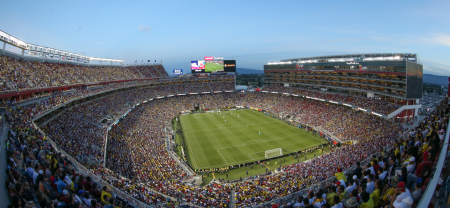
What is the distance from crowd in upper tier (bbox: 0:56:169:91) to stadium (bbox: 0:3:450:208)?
0.84 ft

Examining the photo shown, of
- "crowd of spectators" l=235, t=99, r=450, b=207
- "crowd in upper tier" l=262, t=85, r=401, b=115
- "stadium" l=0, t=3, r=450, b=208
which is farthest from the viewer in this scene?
"crowd in upper tier" l=262, t=85, r=401, b=115

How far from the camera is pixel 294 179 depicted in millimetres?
19672

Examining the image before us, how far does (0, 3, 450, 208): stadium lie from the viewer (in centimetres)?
740

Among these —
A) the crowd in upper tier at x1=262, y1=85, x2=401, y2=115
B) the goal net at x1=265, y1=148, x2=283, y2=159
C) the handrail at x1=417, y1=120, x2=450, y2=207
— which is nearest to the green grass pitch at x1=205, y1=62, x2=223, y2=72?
the crowd in upper tier at x1=262, y1=85, x2=401, y2=115

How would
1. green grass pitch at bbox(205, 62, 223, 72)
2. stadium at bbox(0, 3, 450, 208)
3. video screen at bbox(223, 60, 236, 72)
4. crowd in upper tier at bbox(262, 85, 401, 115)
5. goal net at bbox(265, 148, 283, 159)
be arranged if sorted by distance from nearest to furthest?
stadium at bbox(0, 3, 450, 208), goal net at bbox(265, 148, 283, 159), crowd in upper tier at bbox(262, 85, 401, 115), green grass pitch at bbox(205, 62, 223, 72), video screen at bbox(223, 60, 236, 72)

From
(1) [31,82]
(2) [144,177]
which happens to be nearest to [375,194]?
(2) [144,177]

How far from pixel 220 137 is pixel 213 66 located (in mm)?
35050

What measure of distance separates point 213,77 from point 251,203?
6402 cm

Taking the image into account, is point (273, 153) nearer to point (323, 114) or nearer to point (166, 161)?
point (166, 161)

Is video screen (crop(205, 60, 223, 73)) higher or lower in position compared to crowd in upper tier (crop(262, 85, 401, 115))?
higher

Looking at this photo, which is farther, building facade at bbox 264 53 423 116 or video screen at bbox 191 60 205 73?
video screen at bbox 191 60 205 73

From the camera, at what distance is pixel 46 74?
34.9m

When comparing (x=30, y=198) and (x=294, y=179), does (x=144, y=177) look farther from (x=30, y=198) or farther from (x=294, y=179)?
(x=30, y=198)

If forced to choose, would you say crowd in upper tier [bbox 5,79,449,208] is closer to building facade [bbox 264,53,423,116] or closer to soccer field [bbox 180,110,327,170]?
soccer field [bbox 180,110,327,170]
